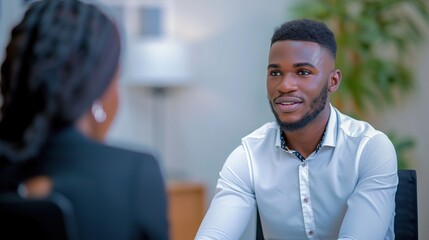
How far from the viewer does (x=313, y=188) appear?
171cm

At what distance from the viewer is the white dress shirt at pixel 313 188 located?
1.62 m

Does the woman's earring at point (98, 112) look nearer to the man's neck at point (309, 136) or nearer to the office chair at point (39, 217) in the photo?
the office chair at point (39, 217)

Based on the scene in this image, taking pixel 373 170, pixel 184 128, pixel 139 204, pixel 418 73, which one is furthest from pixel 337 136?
pixel 184 128

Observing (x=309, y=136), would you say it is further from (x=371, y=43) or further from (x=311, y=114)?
(x=371, y=43)

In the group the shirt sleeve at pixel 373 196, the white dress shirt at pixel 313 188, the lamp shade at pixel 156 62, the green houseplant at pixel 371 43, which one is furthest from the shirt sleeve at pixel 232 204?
the lamp shade at pixel 156 62

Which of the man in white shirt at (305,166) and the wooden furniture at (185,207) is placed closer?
the man in white shirt at (305,166)

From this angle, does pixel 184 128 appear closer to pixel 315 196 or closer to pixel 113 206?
pixel 315 196

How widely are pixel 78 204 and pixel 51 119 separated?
0.13m

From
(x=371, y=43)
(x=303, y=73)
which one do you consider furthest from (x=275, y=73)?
(x=371, y=43)

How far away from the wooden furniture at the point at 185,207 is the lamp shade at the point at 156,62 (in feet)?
2.05

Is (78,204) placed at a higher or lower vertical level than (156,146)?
higher

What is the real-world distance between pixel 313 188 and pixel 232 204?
0.22 metres

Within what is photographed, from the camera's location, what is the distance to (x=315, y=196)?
67.1 inches

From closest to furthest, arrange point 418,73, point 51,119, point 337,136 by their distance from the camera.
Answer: point 51,119 → point 337,136 → point 418,73
